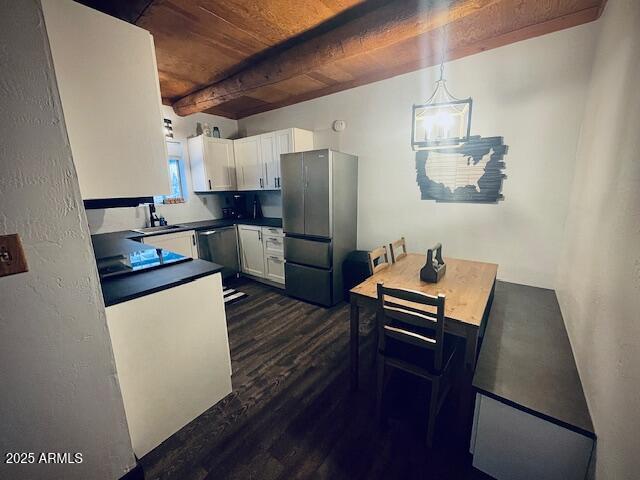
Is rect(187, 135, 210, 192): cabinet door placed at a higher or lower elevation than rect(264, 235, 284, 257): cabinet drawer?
higher

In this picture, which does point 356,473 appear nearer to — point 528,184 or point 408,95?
point 528,184

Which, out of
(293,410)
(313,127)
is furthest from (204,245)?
(293,410)

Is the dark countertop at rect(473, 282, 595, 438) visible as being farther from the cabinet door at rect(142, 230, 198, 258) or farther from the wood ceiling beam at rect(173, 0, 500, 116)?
the cabinet door at rect(142, 230, 198, 258)

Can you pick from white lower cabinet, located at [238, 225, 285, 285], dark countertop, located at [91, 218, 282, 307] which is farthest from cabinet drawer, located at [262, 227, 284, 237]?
dark countertop, located at [91, 218, 282, 307]

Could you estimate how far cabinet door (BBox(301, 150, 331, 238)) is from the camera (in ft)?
9.52

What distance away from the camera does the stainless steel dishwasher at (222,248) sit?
12.2 feet

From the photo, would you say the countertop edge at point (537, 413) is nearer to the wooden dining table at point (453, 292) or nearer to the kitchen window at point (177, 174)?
the wooden dining table at point (453, 292)

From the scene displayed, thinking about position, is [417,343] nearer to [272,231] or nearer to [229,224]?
[272,231]

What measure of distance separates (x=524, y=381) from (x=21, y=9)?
2.58m

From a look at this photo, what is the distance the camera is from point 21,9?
0.87 m

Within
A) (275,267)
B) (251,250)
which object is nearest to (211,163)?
(251,250)

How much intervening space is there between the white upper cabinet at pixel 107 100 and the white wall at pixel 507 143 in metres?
2.38

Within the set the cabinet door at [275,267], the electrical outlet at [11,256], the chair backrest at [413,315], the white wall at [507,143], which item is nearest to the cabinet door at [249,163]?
the cabinet door at [275,267]

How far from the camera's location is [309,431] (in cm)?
160
